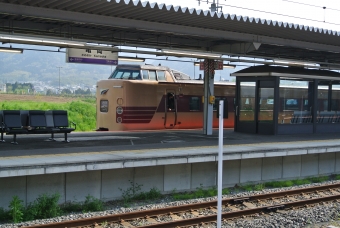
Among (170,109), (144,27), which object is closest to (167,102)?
(170,109)

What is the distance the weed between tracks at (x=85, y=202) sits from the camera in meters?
9.91

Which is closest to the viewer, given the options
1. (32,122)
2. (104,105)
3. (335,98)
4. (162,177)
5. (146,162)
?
(146,162)

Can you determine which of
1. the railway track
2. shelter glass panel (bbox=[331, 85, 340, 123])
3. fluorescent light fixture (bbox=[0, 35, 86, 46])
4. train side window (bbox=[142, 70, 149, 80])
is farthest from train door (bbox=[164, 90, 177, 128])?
the railway track

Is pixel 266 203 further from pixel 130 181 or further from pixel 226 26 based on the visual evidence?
pixel 226 26

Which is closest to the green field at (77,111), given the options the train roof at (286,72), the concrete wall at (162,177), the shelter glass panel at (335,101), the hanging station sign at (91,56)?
the train roof at (286,72)

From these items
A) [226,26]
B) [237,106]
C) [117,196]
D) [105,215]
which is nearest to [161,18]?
[226,26]

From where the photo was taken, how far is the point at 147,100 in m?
20.6

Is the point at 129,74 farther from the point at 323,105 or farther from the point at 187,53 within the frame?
the point at 323,105

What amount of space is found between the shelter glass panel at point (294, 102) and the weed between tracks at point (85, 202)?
5.51 meters

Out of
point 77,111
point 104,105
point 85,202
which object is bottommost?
point 85,202

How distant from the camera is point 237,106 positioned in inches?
795

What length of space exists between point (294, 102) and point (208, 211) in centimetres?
971

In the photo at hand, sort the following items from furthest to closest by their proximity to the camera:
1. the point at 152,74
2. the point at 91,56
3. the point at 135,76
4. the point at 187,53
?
the point at 152,74
the point at 135,76
the point at 187,53
the point at 91,56

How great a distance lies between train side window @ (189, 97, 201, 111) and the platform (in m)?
4.00
